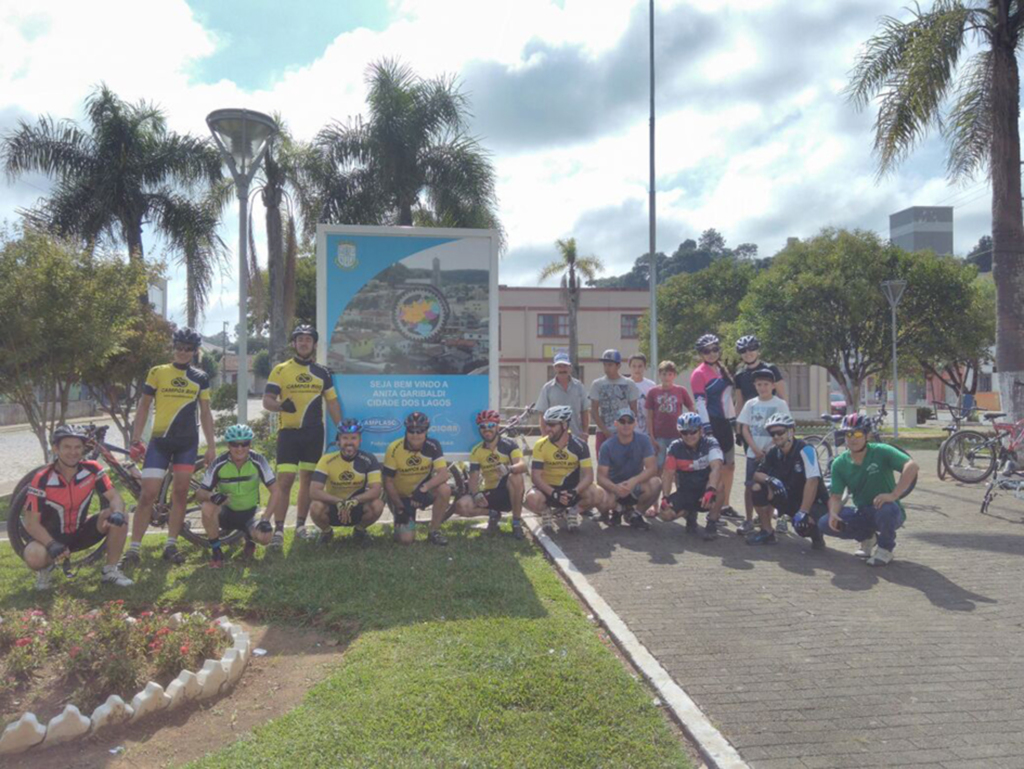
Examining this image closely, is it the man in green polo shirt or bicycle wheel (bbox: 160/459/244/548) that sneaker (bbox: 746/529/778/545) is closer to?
the man in green polo shirt

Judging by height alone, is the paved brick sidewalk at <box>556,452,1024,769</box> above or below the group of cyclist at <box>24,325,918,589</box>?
below

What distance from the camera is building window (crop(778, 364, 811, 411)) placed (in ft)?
129

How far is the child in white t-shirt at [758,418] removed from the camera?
7359 mm

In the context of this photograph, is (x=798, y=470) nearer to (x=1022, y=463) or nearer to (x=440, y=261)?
(x=440, y=261)

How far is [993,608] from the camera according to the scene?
17.4 feet

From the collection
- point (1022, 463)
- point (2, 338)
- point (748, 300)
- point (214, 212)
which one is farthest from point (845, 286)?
point (2, 338)

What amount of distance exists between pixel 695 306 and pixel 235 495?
35.0 m

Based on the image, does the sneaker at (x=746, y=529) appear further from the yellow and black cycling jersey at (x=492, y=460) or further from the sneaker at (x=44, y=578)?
the sneaker at (x=44, y=578)

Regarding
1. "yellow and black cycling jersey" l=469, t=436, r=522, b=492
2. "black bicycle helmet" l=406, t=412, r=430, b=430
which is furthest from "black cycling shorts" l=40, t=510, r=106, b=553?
"yellow and black cycling jersey" l=469, t=436, r=522, b=492

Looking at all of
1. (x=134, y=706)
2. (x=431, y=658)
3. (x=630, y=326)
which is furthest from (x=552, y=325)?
(x=134, y=706)

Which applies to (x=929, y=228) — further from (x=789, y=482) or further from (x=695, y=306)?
(x=789, y=482)

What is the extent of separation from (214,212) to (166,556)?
14.1 meters

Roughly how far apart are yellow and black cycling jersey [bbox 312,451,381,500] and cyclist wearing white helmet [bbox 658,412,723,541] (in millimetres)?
2902

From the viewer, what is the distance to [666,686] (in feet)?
13.2
